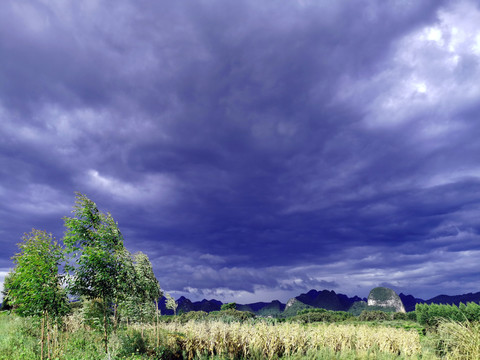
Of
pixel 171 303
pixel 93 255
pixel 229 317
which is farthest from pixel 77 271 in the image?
pixel 229 317

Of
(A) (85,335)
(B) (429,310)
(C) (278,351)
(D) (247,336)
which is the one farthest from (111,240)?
(B) (429,310)

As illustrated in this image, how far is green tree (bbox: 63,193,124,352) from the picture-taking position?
14.1 m

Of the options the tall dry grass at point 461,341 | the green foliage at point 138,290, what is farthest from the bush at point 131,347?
the tall dry grass at point 461,341

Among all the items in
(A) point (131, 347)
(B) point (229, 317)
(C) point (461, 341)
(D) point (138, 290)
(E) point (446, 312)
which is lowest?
(E) point (446, 312)

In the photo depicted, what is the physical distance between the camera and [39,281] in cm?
1348

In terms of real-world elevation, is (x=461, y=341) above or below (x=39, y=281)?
below

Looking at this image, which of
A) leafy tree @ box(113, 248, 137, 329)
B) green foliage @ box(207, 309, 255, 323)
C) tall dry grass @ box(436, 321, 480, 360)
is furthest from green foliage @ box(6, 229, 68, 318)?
tall dry grass @ box(436, 321, 480, 360)

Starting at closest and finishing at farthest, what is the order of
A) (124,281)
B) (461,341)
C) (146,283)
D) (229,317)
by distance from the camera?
(461,341)
(124,281)
(146,283)
(229,317)

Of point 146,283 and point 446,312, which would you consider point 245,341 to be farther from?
point 446,312

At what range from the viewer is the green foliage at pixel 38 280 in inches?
524

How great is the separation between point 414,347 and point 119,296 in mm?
16591

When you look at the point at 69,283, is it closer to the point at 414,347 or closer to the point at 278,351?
the point at 278,351

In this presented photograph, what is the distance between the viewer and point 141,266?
1786 cm

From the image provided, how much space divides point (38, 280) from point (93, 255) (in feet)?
7.72
